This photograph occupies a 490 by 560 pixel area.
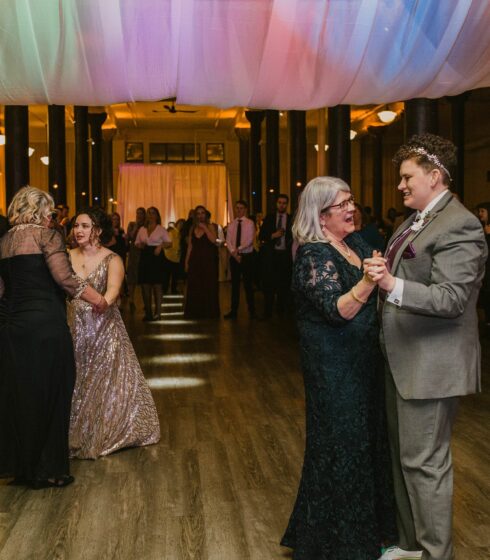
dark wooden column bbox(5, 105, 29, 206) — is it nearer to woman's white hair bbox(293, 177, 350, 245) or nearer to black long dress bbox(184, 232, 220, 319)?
black long dress bbox(184, 232, 220, 319)

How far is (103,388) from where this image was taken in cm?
473

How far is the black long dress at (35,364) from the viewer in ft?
13.0

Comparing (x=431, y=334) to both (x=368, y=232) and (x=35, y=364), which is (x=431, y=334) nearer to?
(x=35, y=364)

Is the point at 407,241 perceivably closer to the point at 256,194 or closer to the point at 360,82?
the point at 360,82

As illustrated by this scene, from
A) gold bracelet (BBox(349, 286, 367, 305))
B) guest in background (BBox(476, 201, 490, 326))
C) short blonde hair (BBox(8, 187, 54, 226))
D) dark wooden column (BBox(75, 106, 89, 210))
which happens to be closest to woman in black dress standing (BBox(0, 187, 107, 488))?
short blonde hair (BBox(8, 187, 54, 226))

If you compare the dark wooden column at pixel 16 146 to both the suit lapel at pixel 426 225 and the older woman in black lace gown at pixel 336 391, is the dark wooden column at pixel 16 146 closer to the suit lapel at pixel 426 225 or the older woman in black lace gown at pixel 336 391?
the older woman in black lace gown at pixel 336 391

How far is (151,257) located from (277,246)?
4.95 feet

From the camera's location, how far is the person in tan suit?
106 inches

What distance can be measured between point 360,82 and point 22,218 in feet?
5.42

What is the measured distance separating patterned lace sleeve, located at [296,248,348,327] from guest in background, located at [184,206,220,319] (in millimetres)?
7970

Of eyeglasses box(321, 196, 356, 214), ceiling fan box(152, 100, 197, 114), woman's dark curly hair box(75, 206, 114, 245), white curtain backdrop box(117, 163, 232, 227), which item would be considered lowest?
eyeglasses box(321, 196, 356, 214)

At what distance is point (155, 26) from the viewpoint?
3.52 metres

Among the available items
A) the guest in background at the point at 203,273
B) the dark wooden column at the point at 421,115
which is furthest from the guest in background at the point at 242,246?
the dark wooden column at the point at 421,115

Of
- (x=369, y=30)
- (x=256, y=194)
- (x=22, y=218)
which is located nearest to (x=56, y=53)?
(x=22, y=218)
